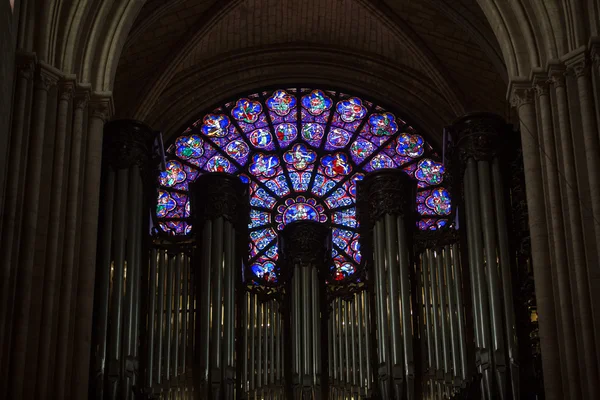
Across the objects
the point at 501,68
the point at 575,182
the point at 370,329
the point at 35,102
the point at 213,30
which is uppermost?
the point at 213,30

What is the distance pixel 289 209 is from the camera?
17188mm

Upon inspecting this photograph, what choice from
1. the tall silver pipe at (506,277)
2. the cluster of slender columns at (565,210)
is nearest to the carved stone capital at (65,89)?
the cluster of slender columns at (565,210)

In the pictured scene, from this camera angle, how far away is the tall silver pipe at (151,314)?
511 inches

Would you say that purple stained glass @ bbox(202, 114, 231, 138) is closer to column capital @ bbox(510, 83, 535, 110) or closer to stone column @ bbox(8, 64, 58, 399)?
stone column @ bbox(8, 64, 58, 399)

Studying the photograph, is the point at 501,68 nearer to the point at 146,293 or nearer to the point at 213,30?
the point at 213,30

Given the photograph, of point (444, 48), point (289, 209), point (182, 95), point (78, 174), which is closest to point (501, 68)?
point (444, 48)

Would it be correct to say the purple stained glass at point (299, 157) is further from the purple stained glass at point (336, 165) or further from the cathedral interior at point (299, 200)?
the purple stained glass at point (336, 165)

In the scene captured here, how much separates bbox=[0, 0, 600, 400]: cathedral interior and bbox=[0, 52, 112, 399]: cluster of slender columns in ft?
0.08

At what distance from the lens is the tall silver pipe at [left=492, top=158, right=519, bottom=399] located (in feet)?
40.8

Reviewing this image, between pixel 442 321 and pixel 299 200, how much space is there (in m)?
4.41

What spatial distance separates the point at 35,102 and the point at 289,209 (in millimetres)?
6263

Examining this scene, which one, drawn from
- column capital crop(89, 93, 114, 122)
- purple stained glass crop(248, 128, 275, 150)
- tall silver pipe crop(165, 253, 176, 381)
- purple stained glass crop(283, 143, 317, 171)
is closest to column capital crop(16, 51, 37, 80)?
column capital crop(89, 93, 114, 122)

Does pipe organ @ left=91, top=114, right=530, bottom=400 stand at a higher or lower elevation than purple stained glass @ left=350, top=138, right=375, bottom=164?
lower

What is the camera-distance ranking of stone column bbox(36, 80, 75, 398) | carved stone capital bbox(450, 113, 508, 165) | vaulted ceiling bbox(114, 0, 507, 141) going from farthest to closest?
vaulted ceiling bbox(114, 0, 507, 141) → carved stone capital bbox(450, 113, 508, 165) → stone column bbox(36, 80, 75, 398)
